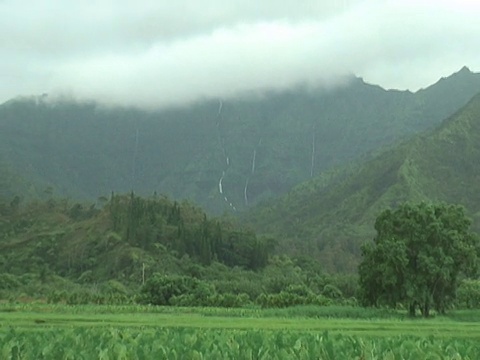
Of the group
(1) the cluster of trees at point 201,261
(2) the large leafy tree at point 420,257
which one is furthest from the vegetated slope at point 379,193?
(2) the large leafy tree at point 420,257

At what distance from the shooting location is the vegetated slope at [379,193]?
111250 mm

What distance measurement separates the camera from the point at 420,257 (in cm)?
4188

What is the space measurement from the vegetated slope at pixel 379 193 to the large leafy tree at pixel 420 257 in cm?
5771

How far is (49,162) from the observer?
193 metres

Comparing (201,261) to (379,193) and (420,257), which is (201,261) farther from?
(379,193)

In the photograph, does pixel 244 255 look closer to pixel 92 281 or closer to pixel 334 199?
pixel 92 281

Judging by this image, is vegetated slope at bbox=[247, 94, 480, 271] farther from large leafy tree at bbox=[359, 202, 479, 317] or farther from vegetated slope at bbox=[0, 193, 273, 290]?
large leafy tree at bbox=[359, 202, 479, 317]

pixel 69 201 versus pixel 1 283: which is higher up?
pixel 69 201

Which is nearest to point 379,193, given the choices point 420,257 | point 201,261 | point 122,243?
point 201,261

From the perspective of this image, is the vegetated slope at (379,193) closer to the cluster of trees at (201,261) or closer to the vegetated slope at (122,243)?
the cluster of trees at (201,261)

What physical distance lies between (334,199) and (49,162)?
90.4 metres

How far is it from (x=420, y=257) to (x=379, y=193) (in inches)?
3364

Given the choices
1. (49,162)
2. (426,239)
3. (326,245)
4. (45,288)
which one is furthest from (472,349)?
(49,162)

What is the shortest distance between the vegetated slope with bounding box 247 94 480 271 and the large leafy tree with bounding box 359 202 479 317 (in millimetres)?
57711
